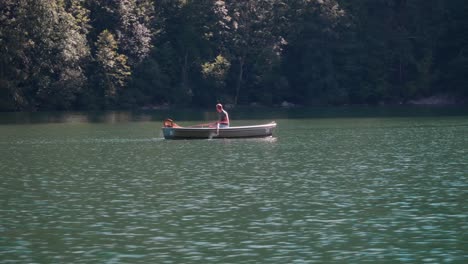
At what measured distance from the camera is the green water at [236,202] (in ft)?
73.4

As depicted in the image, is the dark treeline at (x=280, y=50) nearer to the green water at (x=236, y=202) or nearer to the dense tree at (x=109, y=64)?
the dense tree at (x=109, y=64)

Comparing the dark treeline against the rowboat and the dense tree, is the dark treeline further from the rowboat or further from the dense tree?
the rowboat

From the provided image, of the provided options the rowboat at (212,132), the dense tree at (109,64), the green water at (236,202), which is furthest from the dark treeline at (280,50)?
the green water at (236,202)

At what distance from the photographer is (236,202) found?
29844mm

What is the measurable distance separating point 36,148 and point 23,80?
176 feet

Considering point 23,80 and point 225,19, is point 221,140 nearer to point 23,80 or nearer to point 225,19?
point 23,80

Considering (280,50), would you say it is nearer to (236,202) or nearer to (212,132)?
(212,132)

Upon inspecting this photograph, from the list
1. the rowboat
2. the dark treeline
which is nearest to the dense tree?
the dark treeline

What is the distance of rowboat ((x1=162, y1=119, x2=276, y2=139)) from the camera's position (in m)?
60.3

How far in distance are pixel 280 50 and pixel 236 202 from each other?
94.3 metres

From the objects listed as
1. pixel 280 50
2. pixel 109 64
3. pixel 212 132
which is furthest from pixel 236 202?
pixel 280 50

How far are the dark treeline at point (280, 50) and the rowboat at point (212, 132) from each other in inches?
2149

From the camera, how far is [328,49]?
404ft

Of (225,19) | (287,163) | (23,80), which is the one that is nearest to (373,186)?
(287,163)
